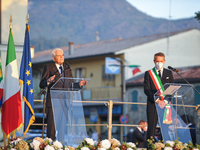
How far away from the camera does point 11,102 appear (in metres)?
6.40

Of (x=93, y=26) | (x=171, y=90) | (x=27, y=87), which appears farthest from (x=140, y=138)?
(x=93, y=26)

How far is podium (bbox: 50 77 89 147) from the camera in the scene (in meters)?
5.71

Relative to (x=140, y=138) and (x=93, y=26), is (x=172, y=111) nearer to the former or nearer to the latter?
(x=140, y=138)

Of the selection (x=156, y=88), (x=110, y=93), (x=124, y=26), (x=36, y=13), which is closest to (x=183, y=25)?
(x=124, y=26)

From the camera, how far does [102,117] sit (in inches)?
1316

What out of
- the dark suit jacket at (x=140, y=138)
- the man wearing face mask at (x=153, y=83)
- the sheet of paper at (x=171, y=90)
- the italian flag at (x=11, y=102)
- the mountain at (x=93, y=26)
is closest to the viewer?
the sheet of paper at (x=171, y=90)

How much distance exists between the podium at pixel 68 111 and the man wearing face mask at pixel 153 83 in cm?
112

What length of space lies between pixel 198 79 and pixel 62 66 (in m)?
20.0

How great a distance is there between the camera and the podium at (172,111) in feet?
18.6

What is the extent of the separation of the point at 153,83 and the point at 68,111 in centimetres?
151

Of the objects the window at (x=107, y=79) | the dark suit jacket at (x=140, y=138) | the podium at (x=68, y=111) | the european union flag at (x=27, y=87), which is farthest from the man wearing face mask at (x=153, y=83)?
the window at (x=107, y=79)

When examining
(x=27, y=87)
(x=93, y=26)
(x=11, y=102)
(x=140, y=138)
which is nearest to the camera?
(x=11, y=102)

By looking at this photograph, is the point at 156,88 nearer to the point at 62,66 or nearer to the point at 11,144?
the point at 62,66

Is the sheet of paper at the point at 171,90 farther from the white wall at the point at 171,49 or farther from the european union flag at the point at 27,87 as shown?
the white wall at the point at 171,49
